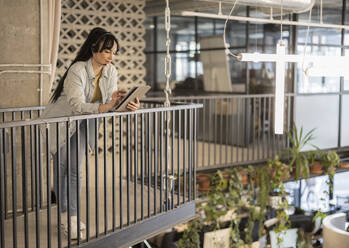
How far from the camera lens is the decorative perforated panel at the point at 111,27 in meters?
7.52

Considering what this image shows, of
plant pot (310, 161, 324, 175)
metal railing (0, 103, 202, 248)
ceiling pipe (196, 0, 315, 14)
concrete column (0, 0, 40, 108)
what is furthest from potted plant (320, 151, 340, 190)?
concrete column (0, 0, 40, 108)

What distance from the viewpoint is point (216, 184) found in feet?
21.9

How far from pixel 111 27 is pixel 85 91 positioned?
463 centimetres

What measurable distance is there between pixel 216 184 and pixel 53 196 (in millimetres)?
2807

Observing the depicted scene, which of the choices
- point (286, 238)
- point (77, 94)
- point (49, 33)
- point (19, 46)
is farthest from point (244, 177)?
point (77, 94)

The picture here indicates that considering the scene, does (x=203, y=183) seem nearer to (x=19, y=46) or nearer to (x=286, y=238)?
(x=286, y=238)

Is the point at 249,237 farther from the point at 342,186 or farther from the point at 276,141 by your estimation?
the point at 342,186

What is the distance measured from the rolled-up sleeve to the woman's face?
186 millimetres

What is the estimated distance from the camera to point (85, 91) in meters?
3.48

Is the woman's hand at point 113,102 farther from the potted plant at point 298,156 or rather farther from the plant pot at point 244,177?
the potted plant at point 298,156

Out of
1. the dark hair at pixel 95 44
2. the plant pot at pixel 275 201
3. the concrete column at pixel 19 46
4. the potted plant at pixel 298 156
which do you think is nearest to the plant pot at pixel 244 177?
the plant pot at pixel 275 201

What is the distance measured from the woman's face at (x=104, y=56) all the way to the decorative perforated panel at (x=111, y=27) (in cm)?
410

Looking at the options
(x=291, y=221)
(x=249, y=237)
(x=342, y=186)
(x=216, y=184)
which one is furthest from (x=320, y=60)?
(x=342, y=186)

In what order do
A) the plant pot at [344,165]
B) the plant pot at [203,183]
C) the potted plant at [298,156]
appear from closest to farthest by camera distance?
the plant pot at [203,183] < the potted plant at [298,156] < the plant pot at [344,165]
